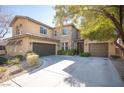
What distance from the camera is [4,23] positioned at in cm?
463

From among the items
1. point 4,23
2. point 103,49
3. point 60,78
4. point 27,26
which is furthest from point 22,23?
point 103,49

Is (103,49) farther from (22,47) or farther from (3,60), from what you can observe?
(3,60)

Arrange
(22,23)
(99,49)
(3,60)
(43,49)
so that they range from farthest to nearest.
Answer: (99,49) → (43,49) → (22,23) → (3,60)

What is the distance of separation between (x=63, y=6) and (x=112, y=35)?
250 cm

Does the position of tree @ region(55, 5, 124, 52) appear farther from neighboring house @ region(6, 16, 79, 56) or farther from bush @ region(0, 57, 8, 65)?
bush @ region(0, 57, 8, 65)

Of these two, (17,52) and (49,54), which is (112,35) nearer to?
(49,54)

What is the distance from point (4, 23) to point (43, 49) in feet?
5.00

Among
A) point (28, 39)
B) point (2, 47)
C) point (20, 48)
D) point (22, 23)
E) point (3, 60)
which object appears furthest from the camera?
point (22, 23)

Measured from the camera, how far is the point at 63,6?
436cm

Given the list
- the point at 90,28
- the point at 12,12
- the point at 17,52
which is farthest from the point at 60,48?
the point at 12,12

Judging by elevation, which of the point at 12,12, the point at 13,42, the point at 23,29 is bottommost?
the point at 13,42

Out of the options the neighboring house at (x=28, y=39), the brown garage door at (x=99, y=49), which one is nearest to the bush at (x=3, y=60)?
the neighboring house at (x=28, y=39)

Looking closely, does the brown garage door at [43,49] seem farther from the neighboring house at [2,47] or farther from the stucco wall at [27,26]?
the neighboring house at [2,47]
